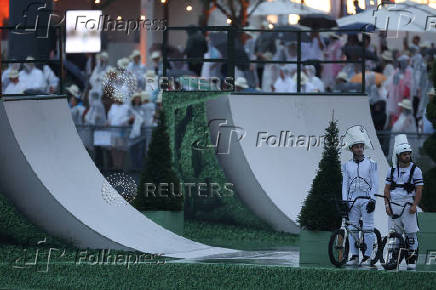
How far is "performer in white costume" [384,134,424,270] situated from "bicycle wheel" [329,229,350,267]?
28.6 inches

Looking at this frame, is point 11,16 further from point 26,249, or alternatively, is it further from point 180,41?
point 26,249

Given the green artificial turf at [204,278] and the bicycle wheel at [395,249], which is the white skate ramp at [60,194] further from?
the bicycle wheel at [395,249]

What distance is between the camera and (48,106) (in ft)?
65.7

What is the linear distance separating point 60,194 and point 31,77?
739 centimetres

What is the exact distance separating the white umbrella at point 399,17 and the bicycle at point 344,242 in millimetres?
11403

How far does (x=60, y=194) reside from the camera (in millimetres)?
18297

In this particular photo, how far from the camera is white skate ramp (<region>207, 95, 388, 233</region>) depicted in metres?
21.6

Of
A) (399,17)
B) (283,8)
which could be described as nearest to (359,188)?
(399,17)

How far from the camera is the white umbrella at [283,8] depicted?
30062mm

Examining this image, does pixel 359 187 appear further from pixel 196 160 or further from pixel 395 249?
pixel 196 160

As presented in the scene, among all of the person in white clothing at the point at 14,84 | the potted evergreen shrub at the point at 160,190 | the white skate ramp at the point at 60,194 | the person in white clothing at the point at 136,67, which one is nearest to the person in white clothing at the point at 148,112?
the person in white clothing at the point at 136,67

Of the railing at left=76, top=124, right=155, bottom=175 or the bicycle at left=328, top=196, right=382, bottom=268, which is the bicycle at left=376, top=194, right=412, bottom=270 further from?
the railing at left=76, top=124, right=155, bottom=175

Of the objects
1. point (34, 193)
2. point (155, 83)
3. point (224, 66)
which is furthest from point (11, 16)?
point (34, 193)

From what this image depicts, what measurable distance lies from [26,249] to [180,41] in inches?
469
